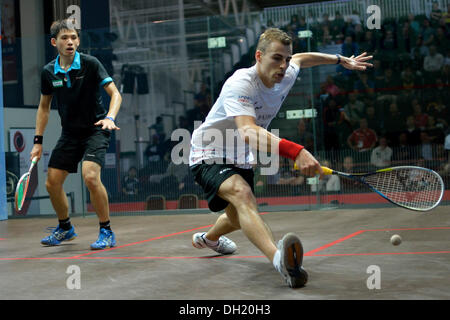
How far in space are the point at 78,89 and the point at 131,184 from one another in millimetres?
4197

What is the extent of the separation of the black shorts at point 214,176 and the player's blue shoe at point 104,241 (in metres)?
1.38

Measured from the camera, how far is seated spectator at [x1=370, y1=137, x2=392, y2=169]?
7.67 metres

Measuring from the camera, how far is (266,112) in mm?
3264

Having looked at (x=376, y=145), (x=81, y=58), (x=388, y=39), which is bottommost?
(x=376, y=145)

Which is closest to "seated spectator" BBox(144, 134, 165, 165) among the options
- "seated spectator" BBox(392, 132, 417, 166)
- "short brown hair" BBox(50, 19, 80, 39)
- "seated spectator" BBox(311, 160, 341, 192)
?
"seated spectator" BBox(311, 160, 341, 192)

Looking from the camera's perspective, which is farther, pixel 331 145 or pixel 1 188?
pixel 1 188

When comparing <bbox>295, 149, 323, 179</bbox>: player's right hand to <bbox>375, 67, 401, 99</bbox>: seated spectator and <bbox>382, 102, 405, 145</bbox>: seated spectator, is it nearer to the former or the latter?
<bbox>382, 102, 405, 145</bbox>: seated spectator

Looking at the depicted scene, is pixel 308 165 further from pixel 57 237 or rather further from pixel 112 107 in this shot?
pixel 57 237

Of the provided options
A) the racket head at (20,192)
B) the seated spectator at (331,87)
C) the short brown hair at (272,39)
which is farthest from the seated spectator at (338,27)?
the short brown hair at (272,39)

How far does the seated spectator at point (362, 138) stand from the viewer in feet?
25.6

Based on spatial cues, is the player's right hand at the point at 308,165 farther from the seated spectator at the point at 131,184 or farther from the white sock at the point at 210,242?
the seated spectator at the point at 131,184
